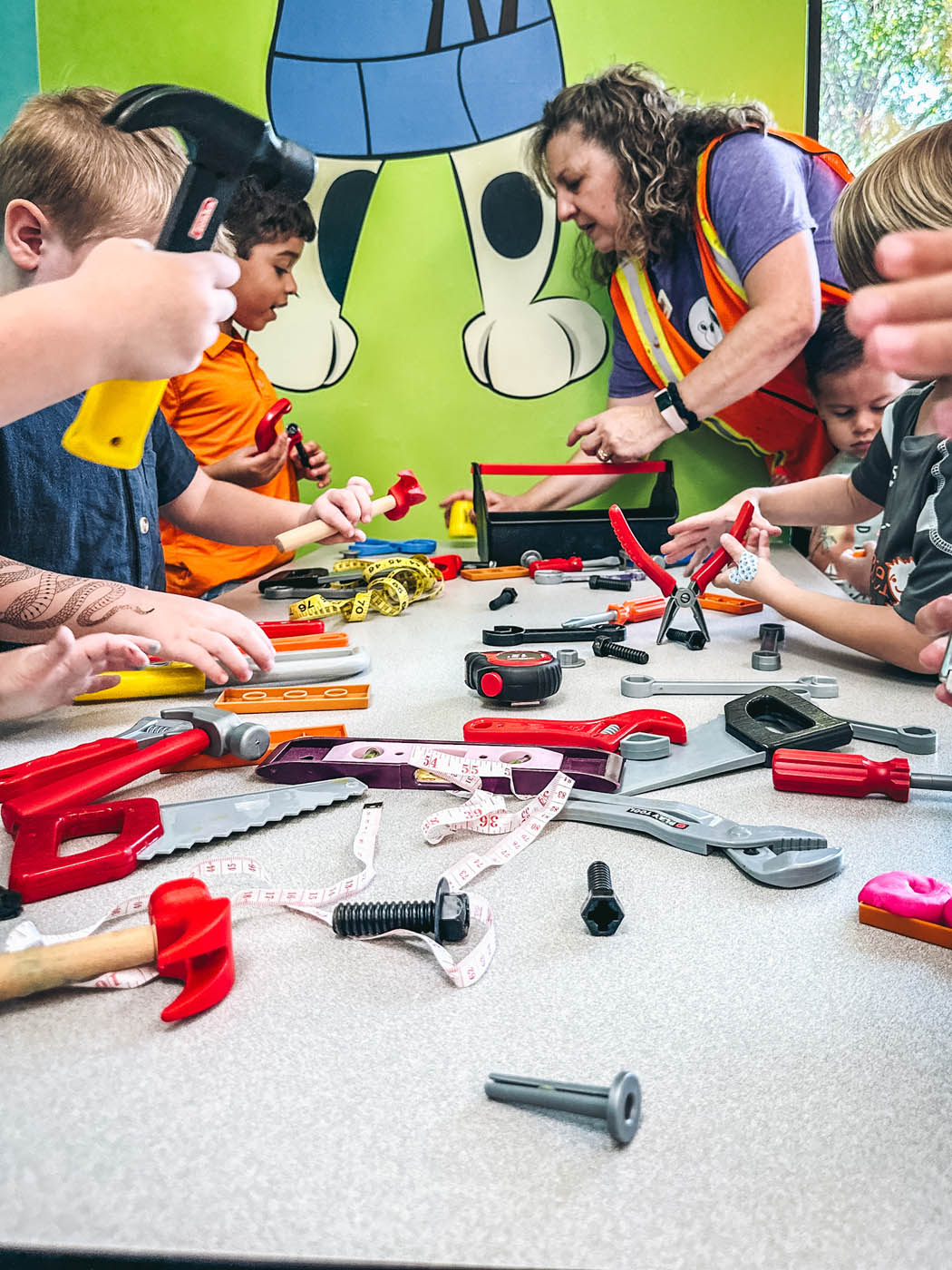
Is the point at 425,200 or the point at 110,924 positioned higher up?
the point at 425,200

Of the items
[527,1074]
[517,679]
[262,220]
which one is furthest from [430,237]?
[527,1074]

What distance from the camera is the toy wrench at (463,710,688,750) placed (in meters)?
0.74

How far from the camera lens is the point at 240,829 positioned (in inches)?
24.0

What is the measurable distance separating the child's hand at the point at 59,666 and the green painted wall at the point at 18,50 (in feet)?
6.63

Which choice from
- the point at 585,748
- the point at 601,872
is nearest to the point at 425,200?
the point at 585,748

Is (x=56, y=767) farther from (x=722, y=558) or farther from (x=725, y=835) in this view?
(x=722, y=558)

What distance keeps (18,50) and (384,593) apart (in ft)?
6.45

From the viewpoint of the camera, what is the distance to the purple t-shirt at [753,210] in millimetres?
1842

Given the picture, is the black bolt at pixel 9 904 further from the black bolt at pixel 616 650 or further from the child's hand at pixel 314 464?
the child's hand at pixel 314 464

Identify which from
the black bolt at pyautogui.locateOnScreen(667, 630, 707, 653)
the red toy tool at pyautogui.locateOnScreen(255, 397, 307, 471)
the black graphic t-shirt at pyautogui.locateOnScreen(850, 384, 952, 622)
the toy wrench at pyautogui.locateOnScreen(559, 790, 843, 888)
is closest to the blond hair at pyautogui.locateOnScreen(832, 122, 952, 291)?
the black graphic t-shirt at pyautogui.locateOnScreen(850, 384, 952, 622)

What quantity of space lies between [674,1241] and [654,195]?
2.10m

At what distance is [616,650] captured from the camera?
42.5 inches

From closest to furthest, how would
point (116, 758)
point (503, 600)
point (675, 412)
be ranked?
1. point (116, 758)
2. point (503, 600)
3. point (675, 412)

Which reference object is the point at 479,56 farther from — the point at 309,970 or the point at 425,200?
the point at 309,970
